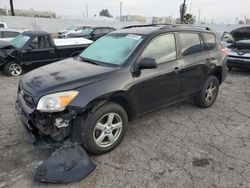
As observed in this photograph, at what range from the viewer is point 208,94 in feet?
16.6

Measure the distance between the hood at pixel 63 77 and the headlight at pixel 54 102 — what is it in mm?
73

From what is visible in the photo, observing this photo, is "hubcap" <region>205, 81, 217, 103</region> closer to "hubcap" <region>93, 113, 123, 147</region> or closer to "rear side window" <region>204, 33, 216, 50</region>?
"rear side window" <region>204, 33, 216, 50</region>

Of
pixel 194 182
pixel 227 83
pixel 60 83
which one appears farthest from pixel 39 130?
pixel 227 83

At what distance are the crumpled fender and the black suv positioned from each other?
151mm

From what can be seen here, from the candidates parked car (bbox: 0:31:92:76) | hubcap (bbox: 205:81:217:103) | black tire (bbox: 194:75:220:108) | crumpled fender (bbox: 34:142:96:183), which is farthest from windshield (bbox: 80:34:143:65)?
parked car (bbox: 0:31:92:76)

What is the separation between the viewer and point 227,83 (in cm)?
735

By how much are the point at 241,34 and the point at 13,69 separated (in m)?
9.37

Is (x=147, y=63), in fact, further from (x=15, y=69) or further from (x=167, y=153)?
(x=15, y=69)

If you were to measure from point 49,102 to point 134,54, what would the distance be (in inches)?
57.1

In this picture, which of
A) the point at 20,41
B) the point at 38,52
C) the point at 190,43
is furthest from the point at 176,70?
the point at 20,41

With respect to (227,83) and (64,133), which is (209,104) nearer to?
(227,83)

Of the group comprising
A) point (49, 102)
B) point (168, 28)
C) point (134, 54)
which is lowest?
point (49, 102)

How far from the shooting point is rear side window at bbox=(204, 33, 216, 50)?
193 inches

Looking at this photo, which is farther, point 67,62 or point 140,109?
point 67,62
